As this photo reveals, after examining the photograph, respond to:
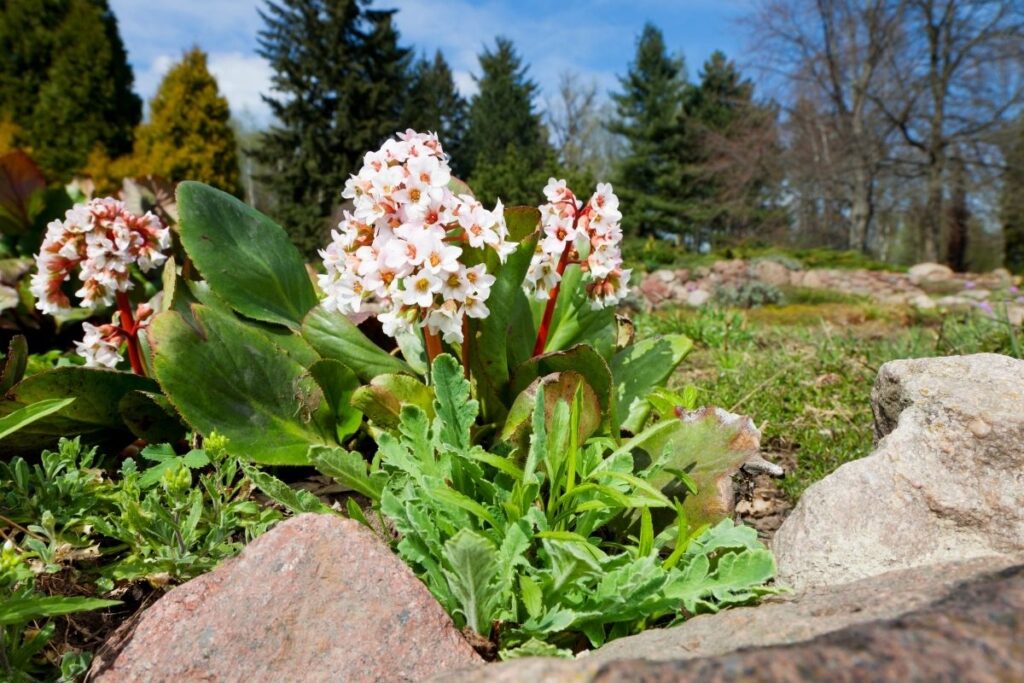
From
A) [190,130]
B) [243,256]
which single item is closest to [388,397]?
[243,256]

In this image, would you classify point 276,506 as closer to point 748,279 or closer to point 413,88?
point 748,279

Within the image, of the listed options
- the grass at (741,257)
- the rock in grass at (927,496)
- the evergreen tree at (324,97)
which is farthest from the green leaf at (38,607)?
the evergreen tree at (324,97)

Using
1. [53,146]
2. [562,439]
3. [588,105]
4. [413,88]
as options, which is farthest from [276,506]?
[588,105]

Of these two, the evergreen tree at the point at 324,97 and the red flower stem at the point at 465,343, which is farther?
the evergreen tree at the point at 324,97

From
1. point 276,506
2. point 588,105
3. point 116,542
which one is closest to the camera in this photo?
point 116,542

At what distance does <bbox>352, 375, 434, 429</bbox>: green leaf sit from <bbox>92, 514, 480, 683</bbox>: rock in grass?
1.63 feet

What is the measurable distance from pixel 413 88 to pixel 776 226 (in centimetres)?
1670

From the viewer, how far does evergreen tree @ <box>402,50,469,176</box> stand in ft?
90.8

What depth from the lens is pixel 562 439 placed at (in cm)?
153

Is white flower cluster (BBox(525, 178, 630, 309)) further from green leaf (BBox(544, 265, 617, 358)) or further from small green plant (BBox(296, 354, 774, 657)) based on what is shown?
small green plant (BBox(296, 354, 774, 657))

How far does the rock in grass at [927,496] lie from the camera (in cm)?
144

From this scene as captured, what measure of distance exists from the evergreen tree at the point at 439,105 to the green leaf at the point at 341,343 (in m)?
25.7

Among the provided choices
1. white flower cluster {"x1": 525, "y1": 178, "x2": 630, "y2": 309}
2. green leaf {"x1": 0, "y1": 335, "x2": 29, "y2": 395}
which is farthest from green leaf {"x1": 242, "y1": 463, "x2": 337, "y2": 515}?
green leaf {"x1": 0, "y1": 335, "x2": 29, "y2": 395}

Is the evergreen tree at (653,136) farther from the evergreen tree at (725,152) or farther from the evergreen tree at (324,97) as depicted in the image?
the evergreen tree at (324,97)
